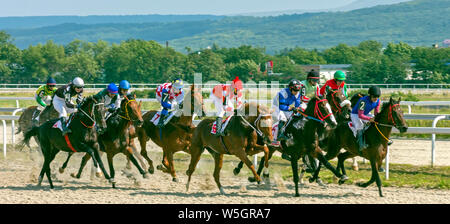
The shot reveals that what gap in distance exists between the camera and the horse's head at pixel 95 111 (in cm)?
948

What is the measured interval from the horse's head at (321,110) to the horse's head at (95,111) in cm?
316

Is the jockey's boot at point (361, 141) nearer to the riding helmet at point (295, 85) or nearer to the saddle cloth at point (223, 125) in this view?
the riding helmet at point (295, 85)

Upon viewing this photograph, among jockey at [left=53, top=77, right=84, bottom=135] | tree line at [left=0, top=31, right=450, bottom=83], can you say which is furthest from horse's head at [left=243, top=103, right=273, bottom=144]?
tree line at [left=0, top=31, right=450, bottom=83]

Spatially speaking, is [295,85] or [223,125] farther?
[223,125]

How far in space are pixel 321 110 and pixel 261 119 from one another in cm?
88

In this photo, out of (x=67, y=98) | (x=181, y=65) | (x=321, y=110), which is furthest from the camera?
(x=181, y=65)

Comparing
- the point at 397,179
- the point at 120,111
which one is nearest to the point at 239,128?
the point at 120,111

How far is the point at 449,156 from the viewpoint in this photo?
12898mm

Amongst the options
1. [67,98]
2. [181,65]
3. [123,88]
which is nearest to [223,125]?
[123,88]

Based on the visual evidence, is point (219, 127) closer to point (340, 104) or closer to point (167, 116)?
point (167, 116)

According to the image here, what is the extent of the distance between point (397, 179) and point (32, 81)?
67274 millimetres

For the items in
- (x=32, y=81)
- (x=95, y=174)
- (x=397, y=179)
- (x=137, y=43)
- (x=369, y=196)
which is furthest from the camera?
(x=137, y=43)

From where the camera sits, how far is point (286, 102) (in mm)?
9195

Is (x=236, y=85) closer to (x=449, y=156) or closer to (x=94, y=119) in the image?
(x=94, y=119)
